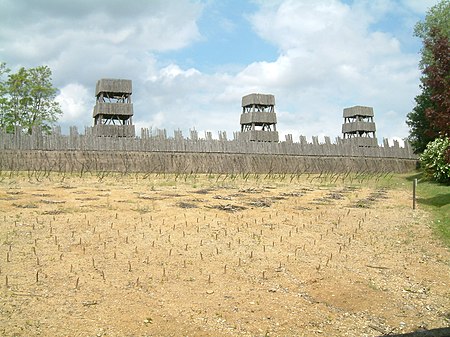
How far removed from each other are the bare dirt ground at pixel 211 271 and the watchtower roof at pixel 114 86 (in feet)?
76.3

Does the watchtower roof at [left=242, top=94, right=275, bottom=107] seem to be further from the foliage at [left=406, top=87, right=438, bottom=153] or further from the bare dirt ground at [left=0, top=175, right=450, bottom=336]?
the bare dirt ground at [left=0, top=175, right=450, bottom=336]

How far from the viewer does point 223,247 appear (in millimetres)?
8430

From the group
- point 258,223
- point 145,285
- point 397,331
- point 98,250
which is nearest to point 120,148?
point 258,223

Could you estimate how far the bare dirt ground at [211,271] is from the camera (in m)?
5.34

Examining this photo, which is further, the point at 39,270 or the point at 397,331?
the point at 39,270

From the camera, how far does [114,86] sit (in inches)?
1364

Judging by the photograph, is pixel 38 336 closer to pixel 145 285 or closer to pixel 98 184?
pixel 145 285

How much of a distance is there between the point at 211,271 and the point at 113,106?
2967cm

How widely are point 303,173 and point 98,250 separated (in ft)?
86.9

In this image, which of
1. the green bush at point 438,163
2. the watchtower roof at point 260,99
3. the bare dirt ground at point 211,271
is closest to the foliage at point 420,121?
the green bush at point 438,163

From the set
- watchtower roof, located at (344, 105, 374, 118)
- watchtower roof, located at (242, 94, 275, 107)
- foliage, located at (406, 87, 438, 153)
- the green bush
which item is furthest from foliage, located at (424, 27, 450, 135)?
watchtower roof, located at (344, 105, 374, 118)

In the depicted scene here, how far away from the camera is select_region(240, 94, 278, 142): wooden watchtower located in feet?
140

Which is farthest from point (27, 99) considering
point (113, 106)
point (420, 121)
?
point (420, 121)

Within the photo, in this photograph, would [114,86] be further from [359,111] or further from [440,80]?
[359,111]
